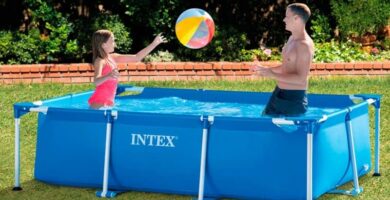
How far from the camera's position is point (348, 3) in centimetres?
1725

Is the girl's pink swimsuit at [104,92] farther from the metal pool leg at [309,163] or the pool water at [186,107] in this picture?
the metal pool leg at [309,163]

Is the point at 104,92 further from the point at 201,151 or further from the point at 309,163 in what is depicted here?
the point at 309,163

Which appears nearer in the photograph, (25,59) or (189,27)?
(189,27)

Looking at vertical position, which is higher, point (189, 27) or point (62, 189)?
point (189, 27)

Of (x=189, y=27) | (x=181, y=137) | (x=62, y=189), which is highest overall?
(x=189, y=27)

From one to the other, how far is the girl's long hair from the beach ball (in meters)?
0.83

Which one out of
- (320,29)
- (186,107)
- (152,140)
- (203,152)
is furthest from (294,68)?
(320,29)

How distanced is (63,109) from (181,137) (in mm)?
1062

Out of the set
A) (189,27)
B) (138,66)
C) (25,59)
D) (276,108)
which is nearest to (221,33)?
(138,66)

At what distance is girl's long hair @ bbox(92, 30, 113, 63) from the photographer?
30.4ft

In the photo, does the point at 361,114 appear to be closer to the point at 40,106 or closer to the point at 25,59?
the point at 40,106

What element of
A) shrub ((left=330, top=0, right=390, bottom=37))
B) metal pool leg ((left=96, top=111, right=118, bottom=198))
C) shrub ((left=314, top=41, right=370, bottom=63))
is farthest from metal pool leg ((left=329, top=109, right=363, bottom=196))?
shrub ((left=330, top=0, right=390, bottom=37))

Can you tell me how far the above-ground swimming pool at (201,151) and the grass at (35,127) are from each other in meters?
0.10

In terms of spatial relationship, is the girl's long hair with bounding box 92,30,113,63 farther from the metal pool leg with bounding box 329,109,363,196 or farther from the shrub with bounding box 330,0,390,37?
the shrub with bounding box 330,0,390,37
